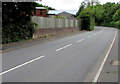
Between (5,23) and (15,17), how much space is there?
2.47 m

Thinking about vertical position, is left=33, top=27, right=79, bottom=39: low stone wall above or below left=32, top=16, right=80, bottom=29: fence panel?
below

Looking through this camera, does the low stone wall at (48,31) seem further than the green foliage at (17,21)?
Yes

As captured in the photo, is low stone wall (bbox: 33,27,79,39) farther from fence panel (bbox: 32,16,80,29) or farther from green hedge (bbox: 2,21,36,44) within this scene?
green hedge (bbox: 2,21,36,44)

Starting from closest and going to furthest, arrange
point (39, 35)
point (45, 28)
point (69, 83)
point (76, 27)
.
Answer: point (69, 83)
point (39, 35)
point (45, 28)
point (76, 27)

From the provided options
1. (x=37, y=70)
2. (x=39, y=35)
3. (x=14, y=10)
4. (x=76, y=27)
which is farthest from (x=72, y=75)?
(x=76, y=27)

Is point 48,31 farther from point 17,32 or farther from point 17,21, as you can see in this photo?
point 17,32

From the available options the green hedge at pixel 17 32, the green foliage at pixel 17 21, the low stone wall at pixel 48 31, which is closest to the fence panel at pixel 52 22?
the low stone wall at pixel 48 31

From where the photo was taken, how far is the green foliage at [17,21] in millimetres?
23453

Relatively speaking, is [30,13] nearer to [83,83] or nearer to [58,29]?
[58,29]

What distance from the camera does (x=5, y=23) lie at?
77.6 ft

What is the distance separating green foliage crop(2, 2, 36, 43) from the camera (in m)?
23.5

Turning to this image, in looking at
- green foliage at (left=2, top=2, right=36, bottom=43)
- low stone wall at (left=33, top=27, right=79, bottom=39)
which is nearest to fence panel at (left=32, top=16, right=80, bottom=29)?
low stone wall at (left=33, top=27, right=79, bottom=39)

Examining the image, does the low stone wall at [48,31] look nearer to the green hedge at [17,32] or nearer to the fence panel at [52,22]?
the fence panel at [52,22]

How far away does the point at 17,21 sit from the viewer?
85.9ft
